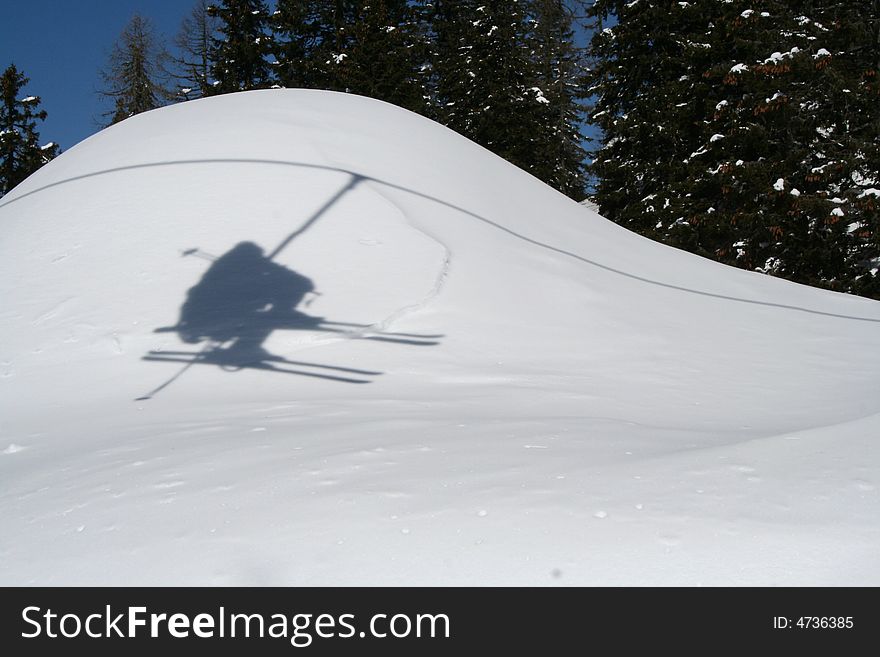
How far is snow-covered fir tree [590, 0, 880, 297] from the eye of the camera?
35.5ft

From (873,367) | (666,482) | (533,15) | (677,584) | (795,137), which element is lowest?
(677,584)

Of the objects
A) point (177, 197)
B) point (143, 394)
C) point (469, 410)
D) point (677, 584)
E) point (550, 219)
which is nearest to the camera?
point (677, 584)

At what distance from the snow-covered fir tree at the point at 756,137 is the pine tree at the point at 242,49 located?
36.1ft

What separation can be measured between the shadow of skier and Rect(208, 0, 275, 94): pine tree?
58.3 feet

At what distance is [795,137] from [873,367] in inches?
357

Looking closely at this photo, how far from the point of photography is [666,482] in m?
2.11

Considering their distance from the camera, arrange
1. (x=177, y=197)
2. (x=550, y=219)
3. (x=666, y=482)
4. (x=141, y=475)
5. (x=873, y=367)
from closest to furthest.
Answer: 1. (x=666, y=482)
2. (x=141, y=475)
3. (x=873, y=367)
4. (x=177, y=197)
5. (x=550, y=219)

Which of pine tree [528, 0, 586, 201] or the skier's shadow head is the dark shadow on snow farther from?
pine tree [528, 0, 586, 201]

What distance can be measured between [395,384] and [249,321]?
117 centimetres

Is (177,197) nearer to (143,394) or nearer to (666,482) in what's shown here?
(143,394)

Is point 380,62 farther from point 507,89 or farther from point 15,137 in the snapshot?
point 15,137

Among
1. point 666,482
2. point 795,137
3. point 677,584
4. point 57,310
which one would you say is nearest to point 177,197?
point 57,310

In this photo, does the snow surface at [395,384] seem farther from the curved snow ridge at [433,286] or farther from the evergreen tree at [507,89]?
the evergreen tree at [507,89]

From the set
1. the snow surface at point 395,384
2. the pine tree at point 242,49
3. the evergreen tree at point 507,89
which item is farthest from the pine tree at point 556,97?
the snow surface at point 395,384
